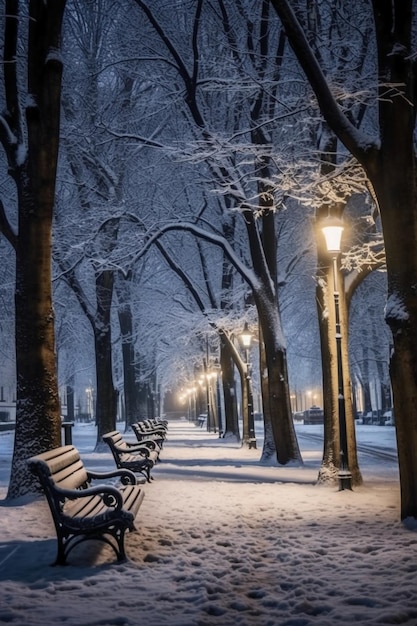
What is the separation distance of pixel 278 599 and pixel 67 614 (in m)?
1.58

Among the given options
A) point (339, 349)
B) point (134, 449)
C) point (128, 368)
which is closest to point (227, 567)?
point (339, 349)

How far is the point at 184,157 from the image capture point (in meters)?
13.4

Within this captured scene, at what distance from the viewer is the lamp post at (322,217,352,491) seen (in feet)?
36.1

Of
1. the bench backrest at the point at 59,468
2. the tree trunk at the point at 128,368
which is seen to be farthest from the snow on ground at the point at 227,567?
the tree trunk at the point at 128,368

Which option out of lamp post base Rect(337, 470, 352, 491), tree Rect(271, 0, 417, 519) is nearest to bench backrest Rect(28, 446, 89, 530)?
tree Rect(271, 0, 417, 519)

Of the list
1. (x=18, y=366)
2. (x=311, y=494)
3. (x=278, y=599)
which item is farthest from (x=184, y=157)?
(x=278, y=599)

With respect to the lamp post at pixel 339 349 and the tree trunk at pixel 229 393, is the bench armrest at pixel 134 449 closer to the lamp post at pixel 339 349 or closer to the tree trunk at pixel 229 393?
the lamp post at pixel 339 349

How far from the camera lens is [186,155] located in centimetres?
1362

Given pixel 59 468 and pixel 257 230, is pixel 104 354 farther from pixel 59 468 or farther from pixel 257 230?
pixel 59 468

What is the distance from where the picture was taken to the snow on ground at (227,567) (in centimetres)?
484

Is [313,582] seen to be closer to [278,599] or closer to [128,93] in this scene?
[278,599]

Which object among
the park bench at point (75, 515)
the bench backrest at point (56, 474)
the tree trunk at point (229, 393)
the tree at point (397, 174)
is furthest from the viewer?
the tree trunk at point (229, 393)

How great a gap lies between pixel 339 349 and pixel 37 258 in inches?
202

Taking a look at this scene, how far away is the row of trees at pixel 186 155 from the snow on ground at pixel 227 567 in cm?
131
